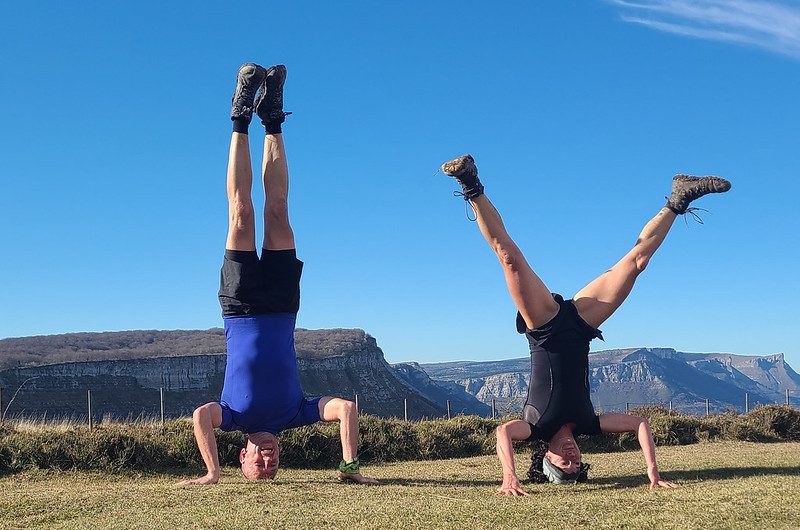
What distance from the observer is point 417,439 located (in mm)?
13414

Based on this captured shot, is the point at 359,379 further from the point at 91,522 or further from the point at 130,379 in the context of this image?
the point at 91,522

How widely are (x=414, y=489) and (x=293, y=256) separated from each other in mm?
2811

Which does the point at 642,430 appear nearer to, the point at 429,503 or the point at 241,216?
the point at 429,503

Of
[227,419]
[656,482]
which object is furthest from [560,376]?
[227,419]

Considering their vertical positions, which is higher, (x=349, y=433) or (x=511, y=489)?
(x=349, y=433)

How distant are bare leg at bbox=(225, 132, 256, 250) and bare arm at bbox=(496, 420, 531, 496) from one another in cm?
327

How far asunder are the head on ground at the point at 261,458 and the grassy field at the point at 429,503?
0.20 metres

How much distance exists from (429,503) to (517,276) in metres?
2.72

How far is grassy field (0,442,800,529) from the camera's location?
5.89m

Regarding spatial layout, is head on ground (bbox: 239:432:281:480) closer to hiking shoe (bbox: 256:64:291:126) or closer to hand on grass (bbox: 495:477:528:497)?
hand on grass (bbox: 495:477:528:497)

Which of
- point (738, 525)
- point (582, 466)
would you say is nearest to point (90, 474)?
point (582, 466)

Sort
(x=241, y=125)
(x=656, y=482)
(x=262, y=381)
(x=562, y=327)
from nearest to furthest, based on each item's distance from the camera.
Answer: (x=656, y=482) → (x=562, y=327) → (x=262, y=381) → (x=241, y=125)

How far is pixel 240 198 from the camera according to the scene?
8.82 metres

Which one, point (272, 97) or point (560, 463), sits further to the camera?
point (272, 97)
